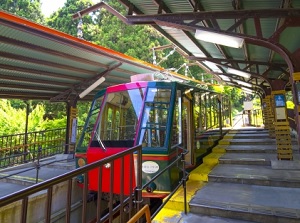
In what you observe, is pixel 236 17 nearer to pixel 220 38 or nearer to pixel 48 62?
pixel 220 38

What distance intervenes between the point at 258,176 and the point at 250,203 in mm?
1274

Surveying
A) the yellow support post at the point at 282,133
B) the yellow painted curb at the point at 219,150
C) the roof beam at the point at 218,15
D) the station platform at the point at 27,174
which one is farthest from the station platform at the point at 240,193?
the station platform at the point at 27,174

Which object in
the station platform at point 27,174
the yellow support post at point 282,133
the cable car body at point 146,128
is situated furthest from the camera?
the station platform at point 27,174

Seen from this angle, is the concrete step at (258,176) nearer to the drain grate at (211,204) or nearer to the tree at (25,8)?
the drain grate at (211,204)

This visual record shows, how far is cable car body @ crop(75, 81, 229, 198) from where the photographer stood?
3.99 metres

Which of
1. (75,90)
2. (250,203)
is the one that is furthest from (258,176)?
(75,90)

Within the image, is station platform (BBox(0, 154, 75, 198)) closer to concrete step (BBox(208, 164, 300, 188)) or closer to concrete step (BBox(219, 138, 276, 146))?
concrete step (BBox(208, 164, 300, 188))

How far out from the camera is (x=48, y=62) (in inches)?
238

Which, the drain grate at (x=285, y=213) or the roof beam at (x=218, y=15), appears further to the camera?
the roof beam at (x=218, y=15)

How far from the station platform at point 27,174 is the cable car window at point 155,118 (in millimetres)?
3253

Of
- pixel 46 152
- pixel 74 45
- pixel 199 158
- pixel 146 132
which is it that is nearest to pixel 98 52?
pixel 74 45

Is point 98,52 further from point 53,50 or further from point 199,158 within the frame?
point 199,158

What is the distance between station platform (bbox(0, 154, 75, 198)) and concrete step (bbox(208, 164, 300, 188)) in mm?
4428

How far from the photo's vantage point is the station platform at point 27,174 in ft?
18.5
